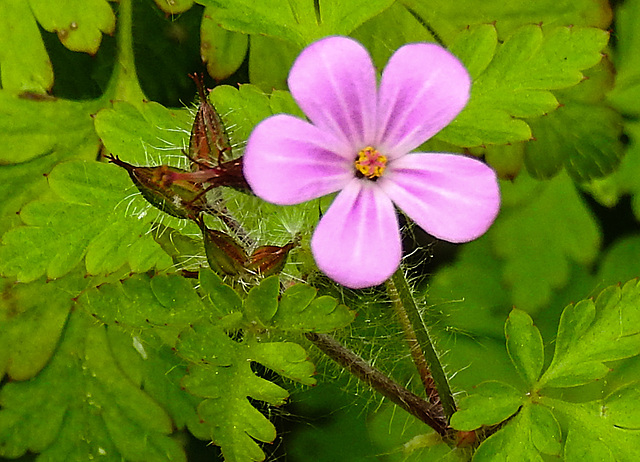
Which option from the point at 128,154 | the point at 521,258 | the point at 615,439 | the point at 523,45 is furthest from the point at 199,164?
the point at 521,258

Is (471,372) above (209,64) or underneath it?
underneath

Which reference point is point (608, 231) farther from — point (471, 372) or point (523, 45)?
point (523, 45)

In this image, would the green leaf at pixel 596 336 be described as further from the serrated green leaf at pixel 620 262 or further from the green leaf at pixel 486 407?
the serrated green leaf at pixel 620 262

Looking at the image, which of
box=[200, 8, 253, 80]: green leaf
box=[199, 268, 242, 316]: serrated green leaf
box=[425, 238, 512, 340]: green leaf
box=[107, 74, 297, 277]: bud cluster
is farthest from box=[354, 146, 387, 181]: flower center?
box=[425, 238, 512, 340]: green leaf

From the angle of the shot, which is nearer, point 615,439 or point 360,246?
point 360,246

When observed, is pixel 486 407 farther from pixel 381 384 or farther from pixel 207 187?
pixel 207 187
